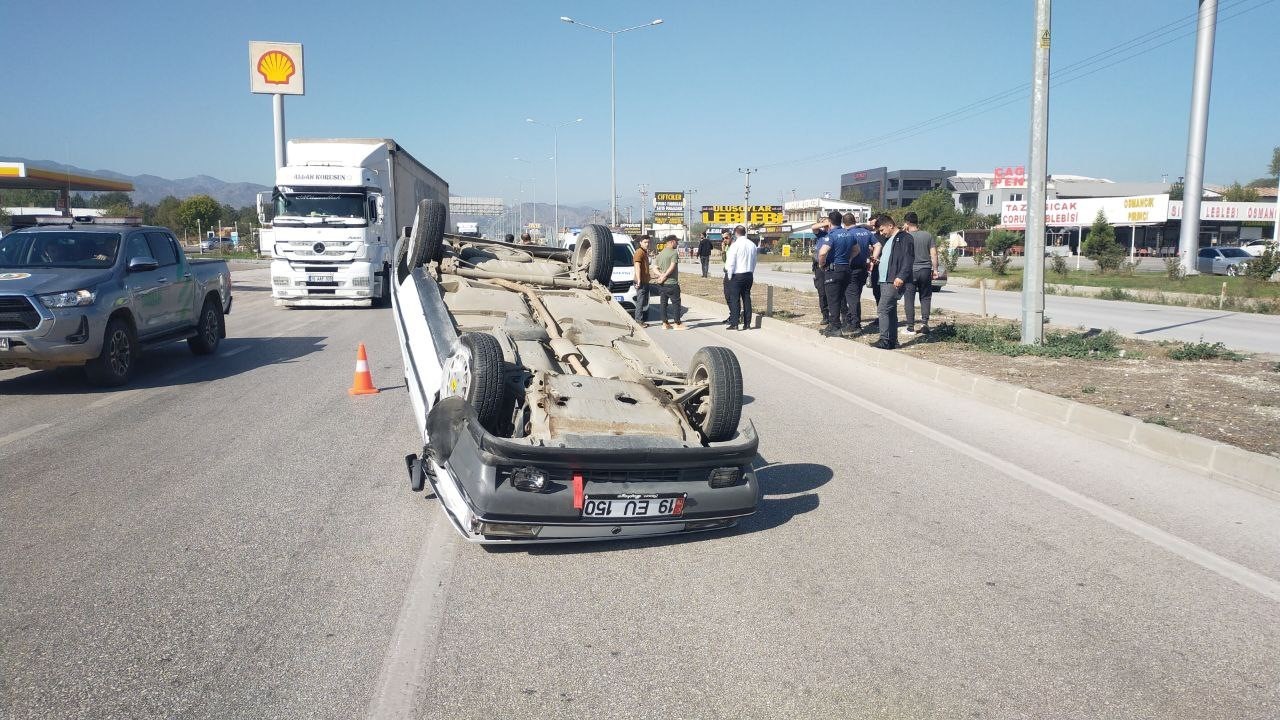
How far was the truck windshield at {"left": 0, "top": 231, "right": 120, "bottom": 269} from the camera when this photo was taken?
9.84 metres

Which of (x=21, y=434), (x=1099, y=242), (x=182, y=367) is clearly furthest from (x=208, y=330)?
(x=1099, y=242)

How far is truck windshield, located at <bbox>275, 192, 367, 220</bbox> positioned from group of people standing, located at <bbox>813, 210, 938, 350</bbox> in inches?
439

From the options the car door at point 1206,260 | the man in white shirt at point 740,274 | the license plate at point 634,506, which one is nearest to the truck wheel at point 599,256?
the license plate at point 634,506

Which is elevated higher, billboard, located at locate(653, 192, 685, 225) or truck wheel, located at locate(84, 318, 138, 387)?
billboard, located at locate(653, 192, 685, 225)

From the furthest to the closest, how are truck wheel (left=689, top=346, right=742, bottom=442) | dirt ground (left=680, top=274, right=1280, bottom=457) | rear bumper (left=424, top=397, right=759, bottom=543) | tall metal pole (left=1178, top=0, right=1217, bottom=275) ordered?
1. tall metal pole (left=1178, top=0, right=1217, bottom=275)
2. dirt ground (left=680, top=274, right=1280, bottom=457)
3. truck wheel (left=689, top=346, right=742, bottom=442)
4. rear bumper (left=424, top=397, right=759, bottom=543)

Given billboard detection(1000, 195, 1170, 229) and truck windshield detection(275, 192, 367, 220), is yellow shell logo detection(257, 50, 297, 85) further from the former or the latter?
billboard detection(1000, 195, 1170, 229)

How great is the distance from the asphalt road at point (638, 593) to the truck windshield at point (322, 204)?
13.5 metres

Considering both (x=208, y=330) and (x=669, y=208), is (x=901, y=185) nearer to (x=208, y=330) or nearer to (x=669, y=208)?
(x=669, y=208)

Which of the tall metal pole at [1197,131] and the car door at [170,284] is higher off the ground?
the tall metal pole at [1197,131]

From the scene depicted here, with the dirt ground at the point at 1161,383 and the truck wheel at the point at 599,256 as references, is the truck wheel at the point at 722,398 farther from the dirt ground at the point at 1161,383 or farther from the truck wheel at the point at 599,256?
the dirt ground at the point at 1161,383

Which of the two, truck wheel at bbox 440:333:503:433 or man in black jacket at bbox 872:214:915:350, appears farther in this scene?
man in black jacket at bbox 872:214:915:350

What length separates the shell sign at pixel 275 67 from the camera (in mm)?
39625

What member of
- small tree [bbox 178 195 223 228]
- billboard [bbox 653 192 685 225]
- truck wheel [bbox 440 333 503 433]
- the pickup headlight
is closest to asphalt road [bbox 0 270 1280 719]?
truck wheel [bbox 440 333 503 433]

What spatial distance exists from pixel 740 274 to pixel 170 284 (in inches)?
363
